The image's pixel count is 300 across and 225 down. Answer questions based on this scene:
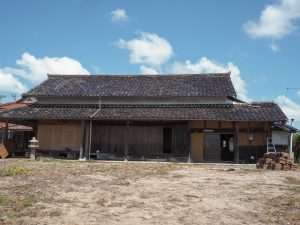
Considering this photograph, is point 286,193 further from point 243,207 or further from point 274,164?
point 274,164

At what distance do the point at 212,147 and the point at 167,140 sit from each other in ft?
8.98

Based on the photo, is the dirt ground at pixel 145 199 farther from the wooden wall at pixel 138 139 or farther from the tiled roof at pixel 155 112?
the wooden wall at pixel 138 139

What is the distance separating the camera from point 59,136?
22312 millimetres

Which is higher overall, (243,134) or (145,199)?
(243,134)

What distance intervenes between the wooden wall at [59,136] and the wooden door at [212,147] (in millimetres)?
7809

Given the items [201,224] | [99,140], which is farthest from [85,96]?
[201,224]

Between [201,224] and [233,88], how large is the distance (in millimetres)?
17352

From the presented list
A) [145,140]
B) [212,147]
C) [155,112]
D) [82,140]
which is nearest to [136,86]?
[155,112]

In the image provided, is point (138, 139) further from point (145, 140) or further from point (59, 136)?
point (59, 136)

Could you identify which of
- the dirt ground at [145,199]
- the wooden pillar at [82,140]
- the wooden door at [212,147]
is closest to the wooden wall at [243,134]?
the wooden door at [212,147]

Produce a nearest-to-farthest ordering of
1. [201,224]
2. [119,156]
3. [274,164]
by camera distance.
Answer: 1. [201,224]
2. [274,164]
3. [119,156]

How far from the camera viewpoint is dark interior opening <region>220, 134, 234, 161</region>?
21844 mm

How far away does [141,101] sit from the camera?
23391 mm

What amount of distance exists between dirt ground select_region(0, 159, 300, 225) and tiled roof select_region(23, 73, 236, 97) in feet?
35.5
